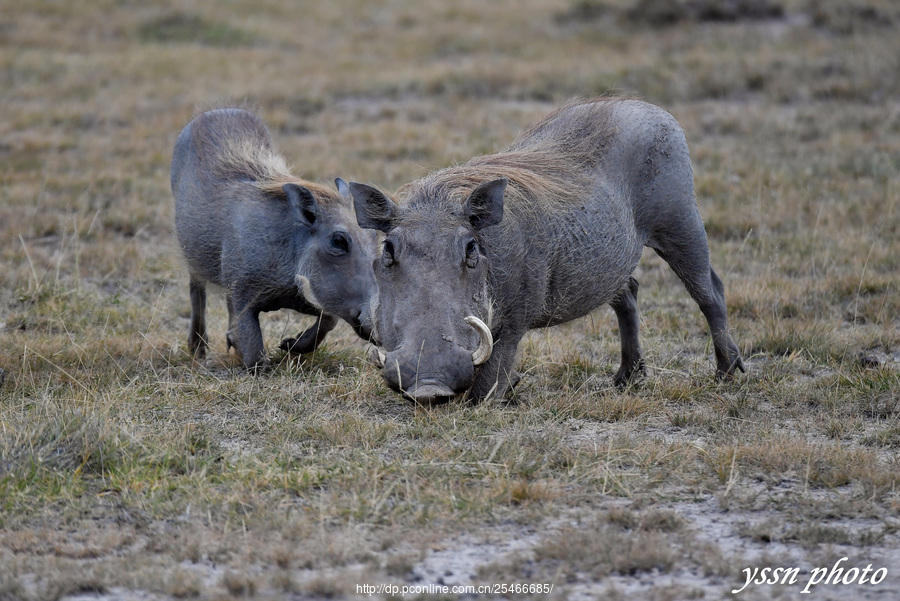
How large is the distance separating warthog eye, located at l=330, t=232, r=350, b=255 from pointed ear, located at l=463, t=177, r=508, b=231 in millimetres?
1286

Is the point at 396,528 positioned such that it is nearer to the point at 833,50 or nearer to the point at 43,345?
the point at 43,345

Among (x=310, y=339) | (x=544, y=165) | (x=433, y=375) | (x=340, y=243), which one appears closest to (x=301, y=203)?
(x=340, y=243)

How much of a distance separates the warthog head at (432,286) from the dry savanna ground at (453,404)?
1.06ft

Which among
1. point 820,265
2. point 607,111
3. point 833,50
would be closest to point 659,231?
point 607,111

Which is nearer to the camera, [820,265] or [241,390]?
[241,390]

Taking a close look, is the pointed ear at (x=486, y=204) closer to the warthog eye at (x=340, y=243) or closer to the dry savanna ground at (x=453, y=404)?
the dry savanna ground at (x=453, y=404)

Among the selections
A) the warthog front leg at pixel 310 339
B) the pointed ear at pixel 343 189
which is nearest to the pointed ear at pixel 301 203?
the pointed ear at pixel 343 189

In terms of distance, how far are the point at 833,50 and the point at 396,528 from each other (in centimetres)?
1221

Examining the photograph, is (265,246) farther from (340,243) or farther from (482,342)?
(482,342)

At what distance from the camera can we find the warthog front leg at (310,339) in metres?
5.93

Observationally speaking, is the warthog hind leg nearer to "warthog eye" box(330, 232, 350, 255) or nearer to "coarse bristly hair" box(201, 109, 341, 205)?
"warthog eye" box(330, 232, 350, 255)

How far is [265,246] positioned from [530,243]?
1.71 m

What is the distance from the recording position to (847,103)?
12078mm

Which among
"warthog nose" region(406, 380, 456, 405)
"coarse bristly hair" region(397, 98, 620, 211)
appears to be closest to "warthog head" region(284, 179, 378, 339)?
"coarse bristly hair" region(397, 98, 620, 211)
